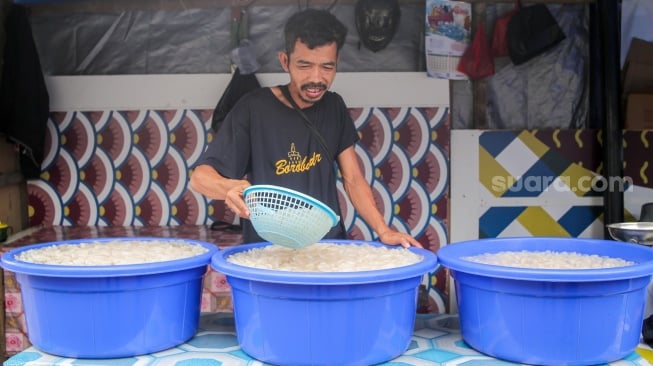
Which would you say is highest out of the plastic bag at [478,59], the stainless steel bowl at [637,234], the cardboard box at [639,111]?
the plastic bag at [478,59]

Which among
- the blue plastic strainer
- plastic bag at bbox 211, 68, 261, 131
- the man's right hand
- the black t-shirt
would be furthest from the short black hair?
plastic bag at bbox 211, 68, 261, 131

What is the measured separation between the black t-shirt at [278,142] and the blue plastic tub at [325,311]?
100cm

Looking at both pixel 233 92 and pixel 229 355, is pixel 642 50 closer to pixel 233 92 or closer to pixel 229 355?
pixel 233 92

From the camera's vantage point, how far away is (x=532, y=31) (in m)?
4.38

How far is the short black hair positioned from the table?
121cm

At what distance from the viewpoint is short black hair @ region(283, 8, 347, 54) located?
2.74 m

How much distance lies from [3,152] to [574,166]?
381cm

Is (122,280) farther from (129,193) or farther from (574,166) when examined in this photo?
(574,166)

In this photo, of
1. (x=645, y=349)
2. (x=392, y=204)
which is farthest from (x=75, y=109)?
(x=645, y=349)

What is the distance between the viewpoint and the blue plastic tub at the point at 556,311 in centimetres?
171

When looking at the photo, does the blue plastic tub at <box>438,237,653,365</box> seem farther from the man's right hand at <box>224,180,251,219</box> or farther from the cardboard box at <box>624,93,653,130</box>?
the cardboard box at <box>624,93,653,130</box>

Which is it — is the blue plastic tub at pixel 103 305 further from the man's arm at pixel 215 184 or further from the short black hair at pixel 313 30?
the short black hair at pixel 313 30

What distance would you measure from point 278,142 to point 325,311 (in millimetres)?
1224

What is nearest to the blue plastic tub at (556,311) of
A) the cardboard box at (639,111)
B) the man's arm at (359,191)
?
the man's arm at (359,191)
